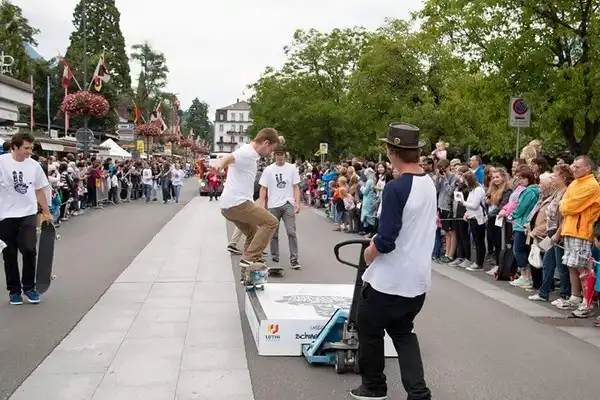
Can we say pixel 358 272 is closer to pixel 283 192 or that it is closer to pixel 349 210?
pixel 283 192

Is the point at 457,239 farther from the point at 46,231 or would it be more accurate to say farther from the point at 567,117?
the point at 46,231

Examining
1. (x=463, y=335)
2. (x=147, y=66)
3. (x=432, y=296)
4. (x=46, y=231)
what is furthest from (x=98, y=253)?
(x=147, y=66)

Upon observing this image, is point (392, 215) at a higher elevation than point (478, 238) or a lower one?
higher

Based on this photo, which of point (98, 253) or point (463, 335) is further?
point (98, 253)

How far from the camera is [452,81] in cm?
2678

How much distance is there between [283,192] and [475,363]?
17.9 ft

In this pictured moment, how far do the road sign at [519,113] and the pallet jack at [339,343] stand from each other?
27.9ft

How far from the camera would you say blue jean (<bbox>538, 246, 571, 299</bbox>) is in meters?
8.46

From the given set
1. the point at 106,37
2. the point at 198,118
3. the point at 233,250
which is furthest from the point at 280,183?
the point at 198,118

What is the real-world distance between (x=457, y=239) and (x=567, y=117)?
3676 mm

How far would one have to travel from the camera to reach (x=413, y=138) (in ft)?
14.5

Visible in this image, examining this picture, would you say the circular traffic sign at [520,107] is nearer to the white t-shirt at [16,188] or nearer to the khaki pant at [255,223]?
the khaki pant at [255,223]

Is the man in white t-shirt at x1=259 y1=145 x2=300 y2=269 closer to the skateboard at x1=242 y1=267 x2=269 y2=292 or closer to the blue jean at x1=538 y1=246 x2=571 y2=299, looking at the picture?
the skateboard at x1=242 y1=267 x2=269 y2=292

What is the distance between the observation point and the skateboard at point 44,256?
7594 millimetres
